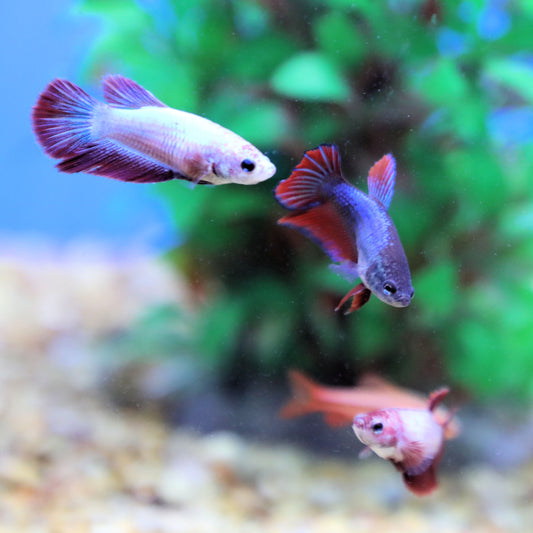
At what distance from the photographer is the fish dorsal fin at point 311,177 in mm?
929

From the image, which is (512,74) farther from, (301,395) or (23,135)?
(23,135)

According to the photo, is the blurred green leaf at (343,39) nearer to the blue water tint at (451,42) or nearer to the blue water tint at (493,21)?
the blue water tint at (451,42)

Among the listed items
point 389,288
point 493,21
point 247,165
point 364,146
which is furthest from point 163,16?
point 389,288

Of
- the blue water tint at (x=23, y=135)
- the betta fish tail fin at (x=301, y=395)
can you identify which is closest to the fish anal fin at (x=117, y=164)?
A: the blue water tint at (x=23, y=135)

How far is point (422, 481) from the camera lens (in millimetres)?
1161

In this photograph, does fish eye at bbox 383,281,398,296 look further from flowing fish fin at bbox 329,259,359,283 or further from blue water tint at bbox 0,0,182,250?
blue water tint at bbox 0,0,182,250

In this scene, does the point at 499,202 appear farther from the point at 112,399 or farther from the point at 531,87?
the point at 112,399

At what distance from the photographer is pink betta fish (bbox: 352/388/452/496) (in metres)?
1.03

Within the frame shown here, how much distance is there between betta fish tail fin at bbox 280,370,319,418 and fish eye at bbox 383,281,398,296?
765mm

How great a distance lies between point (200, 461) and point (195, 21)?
4.82 feet

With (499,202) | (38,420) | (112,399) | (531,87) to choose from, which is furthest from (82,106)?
(38,420)

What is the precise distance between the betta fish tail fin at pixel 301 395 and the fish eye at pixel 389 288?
2.51ft

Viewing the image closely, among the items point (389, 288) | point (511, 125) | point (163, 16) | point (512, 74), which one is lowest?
point (389, 288)

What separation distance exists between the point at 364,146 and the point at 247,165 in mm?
617
